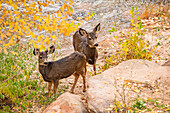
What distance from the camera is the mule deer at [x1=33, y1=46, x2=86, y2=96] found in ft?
19.9

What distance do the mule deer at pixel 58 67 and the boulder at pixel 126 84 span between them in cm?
96

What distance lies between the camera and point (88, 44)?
707cm

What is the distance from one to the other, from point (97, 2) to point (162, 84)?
35.8 feet

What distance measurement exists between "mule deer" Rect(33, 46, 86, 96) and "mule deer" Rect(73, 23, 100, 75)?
617mm

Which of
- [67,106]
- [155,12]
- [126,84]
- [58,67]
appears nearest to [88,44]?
[58,67]

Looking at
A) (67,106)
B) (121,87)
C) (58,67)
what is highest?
(58,67)

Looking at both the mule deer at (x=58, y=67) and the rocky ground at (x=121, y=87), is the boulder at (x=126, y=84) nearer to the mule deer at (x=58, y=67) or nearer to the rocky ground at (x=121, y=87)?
the rocky ground at (x=121, y=87)

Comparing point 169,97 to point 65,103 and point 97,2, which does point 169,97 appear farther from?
point 97,2

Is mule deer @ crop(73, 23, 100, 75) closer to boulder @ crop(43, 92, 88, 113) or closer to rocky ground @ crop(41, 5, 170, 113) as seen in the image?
rocky ground @ crop(41, 5, 170, 113)

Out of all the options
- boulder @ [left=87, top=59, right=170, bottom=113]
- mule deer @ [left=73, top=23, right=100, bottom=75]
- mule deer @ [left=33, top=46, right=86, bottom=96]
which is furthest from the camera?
mule deer @ [left=73, top=23, right=100, bottom=75]

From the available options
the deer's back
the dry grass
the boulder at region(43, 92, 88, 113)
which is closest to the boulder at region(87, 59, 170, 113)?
the boulder at region(43, 92, 88, 113)

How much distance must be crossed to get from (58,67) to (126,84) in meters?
2.01

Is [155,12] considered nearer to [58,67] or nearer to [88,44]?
[88,44]

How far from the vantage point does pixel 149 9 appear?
38.4 feet
